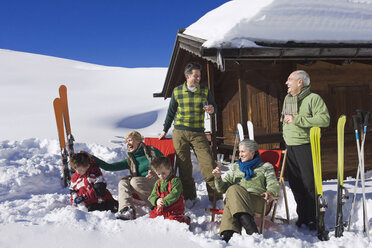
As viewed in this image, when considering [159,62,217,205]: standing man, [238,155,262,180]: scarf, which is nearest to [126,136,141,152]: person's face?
[159,62,217,205]: standing man

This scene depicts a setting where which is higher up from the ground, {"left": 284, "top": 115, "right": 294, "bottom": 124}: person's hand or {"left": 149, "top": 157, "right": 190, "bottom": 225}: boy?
{"left": 284, "top": 115, "right": 294, "bottom": 124}: person's hand

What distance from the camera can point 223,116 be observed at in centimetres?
930

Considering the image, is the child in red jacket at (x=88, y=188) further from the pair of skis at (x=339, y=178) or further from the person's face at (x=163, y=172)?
the pair of skis at (x=339, y=178)

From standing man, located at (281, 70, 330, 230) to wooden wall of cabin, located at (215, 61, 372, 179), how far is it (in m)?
2.48

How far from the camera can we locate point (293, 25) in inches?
232

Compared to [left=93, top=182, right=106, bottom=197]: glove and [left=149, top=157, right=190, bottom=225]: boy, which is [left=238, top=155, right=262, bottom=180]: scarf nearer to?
[left=149, top=157, right=190, bottom=225]: boy

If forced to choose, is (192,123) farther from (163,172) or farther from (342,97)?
(342,97)

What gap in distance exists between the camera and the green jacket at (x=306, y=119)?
11.1 feet

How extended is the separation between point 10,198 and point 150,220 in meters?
3.03

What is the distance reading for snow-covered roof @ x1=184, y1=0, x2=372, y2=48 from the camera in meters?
5.42

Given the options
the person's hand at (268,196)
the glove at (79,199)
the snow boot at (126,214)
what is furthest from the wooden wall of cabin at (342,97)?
the glove at (79,199)

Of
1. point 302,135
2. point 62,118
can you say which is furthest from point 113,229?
point 62,118

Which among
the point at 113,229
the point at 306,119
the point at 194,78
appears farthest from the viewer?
the point at 194,78

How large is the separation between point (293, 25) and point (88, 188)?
4687 mm
